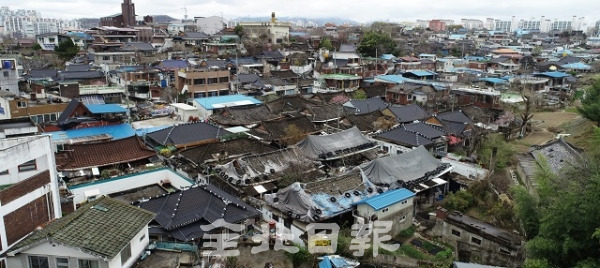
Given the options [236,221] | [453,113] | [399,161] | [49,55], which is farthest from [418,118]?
[49,55]

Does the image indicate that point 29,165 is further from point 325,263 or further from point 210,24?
point 210,24

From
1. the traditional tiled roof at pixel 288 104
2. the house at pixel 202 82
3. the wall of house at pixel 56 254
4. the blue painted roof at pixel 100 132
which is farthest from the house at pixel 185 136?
the house at pixel 202 82

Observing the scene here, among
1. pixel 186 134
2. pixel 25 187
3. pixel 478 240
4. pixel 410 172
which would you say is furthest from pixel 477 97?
pixel 25 187

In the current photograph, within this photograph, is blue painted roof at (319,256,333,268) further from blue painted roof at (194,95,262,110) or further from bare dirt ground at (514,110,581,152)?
blue painted roof at (194,95,262,110)

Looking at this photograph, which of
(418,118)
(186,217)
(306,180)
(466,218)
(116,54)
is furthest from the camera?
(116,54)

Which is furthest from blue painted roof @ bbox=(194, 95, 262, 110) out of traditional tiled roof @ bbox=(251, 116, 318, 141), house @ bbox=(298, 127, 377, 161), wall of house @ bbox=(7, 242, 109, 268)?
wall of house @ bbox=(7, 242, 109, 268)

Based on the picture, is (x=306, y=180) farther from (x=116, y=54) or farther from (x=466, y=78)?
(x=116, y=54)
